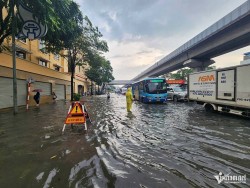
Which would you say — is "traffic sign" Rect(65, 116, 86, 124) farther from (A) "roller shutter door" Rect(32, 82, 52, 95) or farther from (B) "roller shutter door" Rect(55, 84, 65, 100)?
(B) "roller shutter door" Rect(55, 84, 65, 100)

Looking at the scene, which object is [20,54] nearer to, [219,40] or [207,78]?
[207,78]

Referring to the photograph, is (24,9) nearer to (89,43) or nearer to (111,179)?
(111,179)

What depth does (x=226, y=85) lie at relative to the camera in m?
11.0

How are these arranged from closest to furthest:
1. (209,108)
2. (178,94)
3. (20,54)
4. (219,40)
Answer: (209,108) < (20,54) < (219,40) < (178,94)

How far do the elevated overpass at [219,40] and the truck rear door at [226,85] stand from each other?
8.48 m

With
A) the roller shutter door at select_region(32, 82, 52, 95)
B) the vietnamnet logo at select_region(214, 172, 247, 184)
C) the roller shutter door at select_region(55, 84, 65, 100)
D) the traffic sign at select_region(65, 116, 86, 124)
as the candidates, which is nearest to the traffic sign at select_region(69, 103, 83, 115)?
the traffic sign at select_region(65, 116, 86, 124)

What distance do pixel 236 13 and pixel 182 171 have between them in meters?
18.5

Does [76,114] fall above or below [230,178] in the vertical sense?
above

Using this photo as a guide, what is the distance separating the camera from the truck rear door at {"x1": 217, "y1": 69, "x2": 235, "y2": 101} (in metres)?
10.5

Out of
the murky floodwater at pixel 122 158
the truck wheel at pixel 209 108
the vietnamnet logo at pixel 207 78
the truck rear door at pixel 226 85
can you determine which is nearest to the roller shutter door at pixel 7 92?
the murky floodwater at pixel 122 158

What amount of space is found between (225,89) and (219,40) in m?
13.7

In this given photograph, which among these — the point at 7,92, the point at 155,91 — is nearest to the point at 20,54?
the point at 7,92

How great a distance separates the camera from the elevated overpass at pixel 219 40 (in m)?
17.4

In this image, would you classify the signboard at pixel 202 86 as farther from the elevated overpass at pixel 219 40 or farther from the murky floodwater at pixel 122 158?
the elevated overpass at pixel 219 40
